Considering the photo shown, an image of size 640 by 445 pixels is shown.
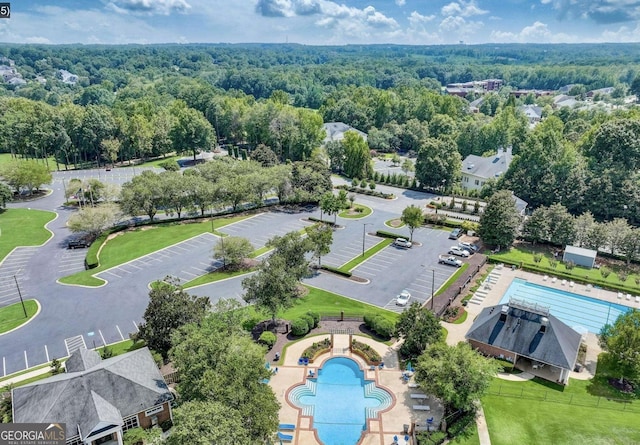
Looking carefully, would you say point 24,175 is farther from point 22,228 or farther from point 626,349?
point 626,349

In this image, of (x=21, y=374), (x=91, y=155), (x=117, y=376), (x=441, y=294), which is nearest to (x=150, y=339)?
(x=117, y=376)

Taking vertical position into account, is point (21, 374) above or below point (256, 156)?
below

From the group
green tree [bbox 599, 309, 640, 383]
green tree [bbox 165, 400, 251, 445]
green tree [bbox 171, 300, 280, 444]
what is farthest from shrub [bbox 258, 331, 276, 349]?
green tree [bbox 599, 309, 640, 383]

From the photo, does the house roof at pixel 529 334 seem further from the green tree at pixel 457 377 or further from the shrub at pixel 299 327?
the shrub at pixel 299 327

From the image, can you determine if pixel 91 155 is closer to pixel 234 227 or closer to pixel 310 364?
pixel 234 227

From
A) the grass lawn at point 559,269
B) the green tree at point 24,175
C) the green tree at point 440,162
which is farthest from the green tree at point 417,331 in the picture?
the green tree at point 24,175

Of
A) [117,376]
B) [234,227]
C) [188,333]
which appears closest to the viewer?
[117,376]

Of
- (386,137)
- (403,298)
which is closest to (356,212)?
(403,298)
